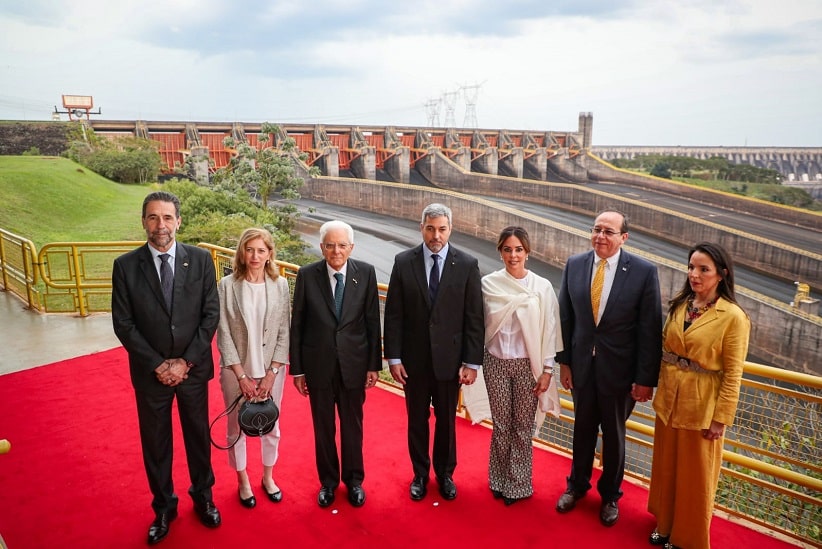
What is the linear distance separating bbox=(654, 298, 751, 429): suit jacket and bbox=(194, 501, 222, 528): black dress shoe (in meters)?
2.18

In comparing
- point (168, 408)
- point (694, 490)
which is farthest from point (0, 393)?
point (694, 490)

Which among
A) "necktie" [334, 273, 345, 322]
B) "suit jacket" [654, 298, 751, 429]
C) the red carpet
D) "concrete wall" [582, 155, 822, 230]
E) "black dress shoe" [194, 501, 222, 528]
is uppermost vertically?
"necktie" [334, 273, 345, 322]

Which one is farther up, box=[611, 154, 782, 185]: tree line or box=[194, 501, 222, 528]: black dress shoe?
box=[611, 154, 782, 185]: tree line

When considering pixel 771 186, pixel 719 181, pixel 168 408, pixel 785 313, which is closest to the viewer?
pixel 168 408

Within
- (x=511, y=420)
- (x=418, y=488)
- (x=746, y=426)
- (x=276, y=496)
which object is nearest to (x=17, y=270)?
(x=276, y=496)

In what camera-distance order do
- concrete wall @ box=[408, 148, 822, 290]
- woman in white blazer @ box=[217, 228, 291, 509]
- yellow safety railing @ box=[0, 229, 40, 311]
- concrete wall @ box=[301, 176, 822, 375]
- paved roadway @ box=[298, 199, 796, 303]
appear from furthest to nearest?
concrete wall @ box=[408, 148, 822, 290] < paved roadway @ box=[298, 199, 796, 303] < concrete wall @ box=[301, 176, 822, 375] < yellow safety railing @ box=[0, 229, 40, 311] < woman in white blazer @ box=[217, 228, 291, 509]

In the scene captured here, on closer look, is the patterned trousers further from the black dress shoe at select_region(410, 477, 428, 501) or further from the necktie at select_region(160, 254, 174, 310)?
the necktie at select_region(160, 254, 174, 310)

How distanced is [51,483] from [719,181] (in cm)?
4529

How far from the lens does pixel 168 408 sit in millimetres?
2639

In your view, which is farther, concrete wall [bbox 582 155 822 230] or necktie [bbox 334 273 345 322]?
concrete wall [bbox 582 155 822 230]

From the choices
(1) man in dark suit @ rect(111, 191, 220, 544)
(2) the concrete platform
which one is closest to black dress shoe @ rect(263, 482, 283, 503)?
(1) man in dark suit @ rect(111, 191, 220, 544)

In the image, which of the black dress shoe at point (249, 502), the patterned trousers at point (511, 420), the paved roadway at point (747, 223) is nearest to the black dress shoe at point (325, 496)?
the black dress shoe at point (249, 502)

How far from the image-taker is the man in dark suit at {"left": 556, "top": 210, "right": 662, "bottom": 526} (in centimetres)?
260

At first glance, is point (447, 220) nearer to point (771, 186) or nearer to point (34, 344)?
point (34, 344)
